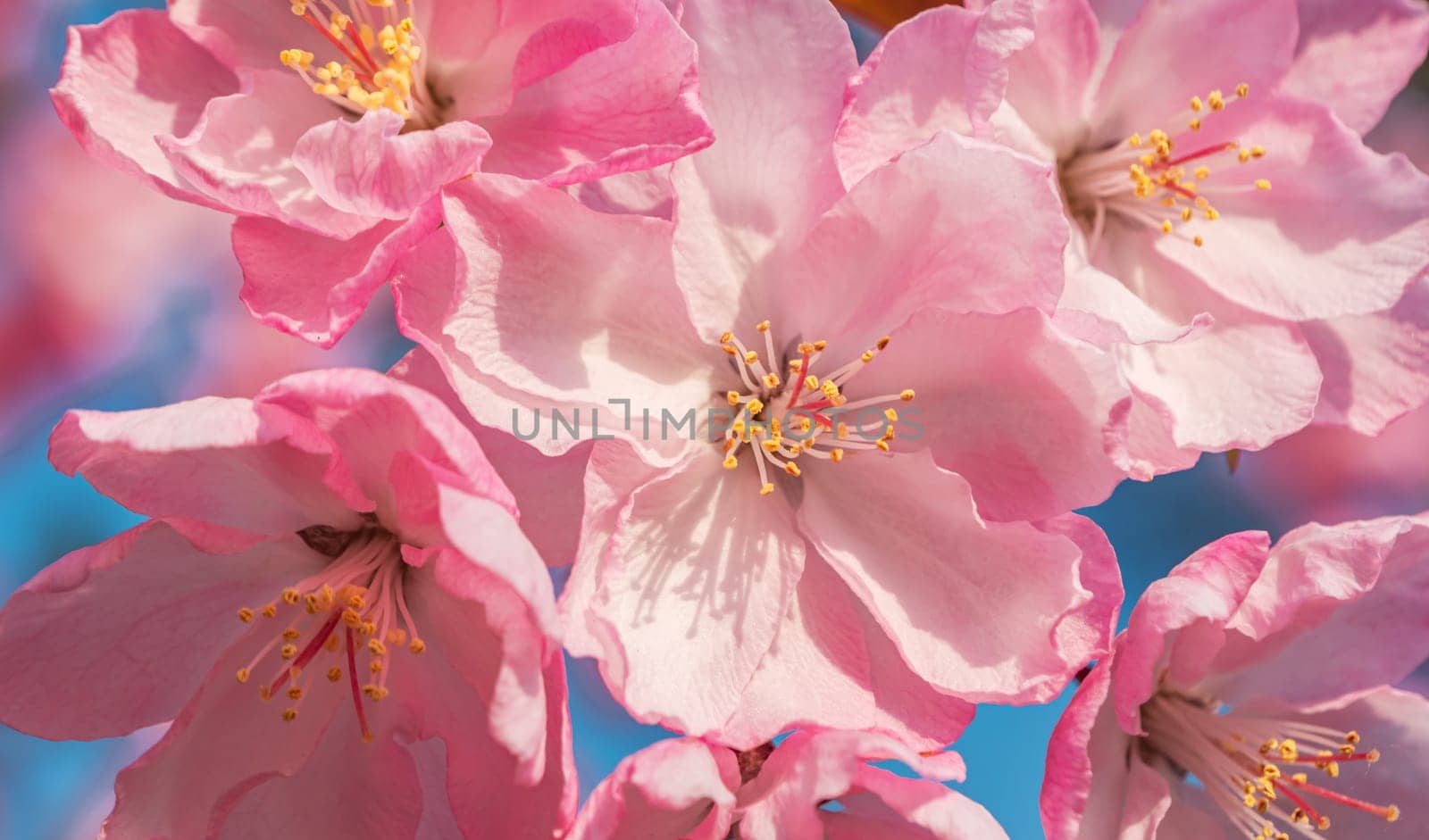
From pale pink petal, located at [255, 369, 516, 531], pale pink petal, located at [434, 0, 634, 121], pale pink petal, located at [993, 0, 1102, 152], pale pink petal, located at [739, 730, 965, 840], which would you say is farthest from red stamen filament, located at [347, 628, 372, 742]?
pale pink petal, located at [993, 0, 1102, 152]

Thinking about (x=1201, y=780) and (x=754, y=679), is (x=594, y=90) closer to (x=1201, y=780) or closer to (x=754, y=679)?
(x=754, y=679)

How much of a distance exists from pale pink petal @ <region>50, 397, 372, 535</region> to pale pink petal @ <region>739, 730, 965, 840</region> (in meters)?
0.29

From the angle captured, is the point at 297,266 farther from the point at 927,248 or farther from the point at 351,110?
the point at 927,248

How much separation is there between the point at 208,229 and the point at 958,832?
766 mm

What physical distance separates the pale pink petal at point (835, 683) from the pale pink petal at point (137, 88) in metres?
0.44

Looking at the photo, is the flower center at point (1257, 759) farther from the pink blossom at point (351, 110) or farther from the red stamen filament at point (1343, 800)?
the pink blossom at point (351, 110)

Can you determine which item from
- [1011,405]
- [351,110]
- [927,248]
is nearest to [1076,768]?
[1011,405]

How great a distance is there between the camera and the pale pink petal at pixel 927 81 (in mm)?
677

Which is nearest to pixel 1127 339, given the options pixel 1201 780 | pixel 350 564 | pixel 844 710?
pixel 844 710

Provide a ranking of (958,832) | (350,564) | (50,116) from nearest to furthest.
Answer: (958,832) < (350,564) < (50,116)

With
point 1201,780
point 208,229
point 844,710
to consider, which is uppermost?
point 208,229

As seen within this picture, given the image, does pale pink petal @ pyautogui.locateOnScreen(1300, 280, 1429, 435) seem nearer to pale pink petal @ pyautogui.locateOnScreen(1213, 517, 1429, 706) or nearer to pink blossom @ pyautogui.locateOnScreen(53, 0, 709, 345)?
pale pink petal @ pyautogui.locateOnScreen(1213, 517, 1429, 706)

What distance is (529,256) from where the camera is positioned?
0.67m

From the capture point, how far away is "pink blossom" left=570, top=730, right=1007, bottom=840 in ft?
2.04
